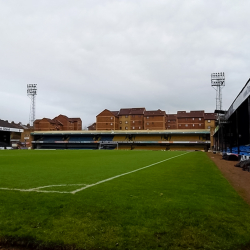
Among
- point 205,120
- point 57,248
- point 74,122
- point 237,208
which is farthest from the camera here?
point 74,122

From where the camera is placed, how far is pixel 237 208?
4.81 metres

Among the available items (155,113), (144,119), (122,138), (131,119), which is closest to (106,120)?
(131,119)

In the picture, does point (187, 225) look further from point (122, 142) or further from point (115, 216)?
point (122, 142)

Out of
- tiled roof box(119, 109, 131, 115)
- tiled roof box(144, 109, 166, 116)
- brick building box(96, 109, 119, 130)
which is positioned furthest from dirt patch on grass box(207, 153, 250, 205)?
tiled roof box(119, 109, 131, 115)

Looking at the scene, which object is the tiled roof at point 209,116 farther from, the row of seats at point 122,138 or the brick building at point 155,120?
the brick building at point 155,120

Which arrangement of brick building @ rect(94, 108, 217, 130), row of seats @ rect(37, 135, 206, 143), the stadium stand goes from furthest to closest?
brick building @ rect(94, 108, 217, 130)
row of seats @ rect(37, 135, 206, 143)
the stadium stand

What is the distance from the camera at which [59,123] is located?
99562mm

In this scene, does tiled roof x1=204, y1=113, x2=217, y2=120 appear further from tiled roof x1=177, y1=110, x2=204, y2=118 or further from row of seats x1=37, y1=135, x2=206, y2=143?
row of seats x1=37, y1=135, x2=206, y2=143

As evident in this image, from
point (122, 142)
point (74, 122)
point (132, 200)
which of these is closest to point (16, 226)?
point (132, 200)

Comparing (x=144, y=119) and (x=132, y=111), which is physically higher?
(x=132, y=111)

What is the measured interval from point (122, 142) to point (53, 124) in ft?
117

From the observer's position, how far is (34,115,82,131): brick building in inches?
3597

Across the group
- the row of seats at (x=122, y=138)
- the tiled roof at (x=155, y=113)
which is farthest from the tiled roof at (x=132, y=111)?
the row of seats at (x=122, y=138)

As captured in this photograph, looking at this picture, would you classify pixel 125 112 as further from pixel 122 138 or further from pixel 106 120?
pixel 122 138
